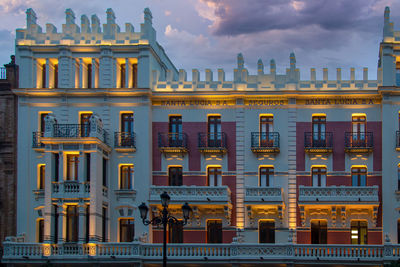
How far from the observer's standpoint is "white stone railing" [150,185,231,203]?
155 feet

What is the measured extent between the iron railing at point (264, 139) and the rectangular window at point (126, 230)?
977cm

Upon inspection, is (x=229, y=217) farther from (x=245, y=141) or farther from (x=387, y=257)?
(x=387, y=257)

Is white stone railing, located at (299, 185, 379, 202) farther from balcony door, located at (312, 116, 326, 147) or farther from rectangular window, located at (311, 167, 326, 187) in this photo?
balcony door, located at (312, 116, 326, 147)

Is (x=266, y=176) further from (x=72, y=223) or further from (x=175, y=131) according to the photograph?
(x=72, y=223)

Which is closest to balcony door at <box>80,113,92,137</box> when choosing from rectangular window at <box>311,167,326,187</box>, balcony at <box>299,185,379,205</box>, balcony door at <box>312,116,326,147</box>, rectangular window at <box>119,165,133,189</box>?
rectangular window at <box>119,165,133,189</box>

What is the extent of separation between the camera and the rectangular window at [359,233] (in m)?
47.4

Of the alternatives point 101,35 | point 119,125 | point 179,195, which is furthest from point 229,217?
point 101,35

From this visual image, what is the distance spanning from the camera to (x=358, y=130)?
49.0m

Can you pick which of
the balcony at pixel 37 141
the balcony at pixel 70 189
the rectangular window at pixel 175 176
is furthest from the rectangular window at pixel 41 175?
the rectangular window at pixel 175 176

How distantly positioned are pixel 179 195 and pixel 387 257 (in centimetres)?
1376

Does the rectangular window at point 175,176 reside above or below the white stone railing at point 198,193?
above

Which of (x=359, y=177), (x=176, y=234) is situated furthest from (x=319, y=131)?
(x=176, y=234)

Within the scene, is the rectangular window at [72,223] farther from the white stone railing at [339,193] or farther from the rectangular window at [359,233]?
the rectangular window at [359,233]

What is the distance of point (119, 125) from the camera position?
49.4 m
